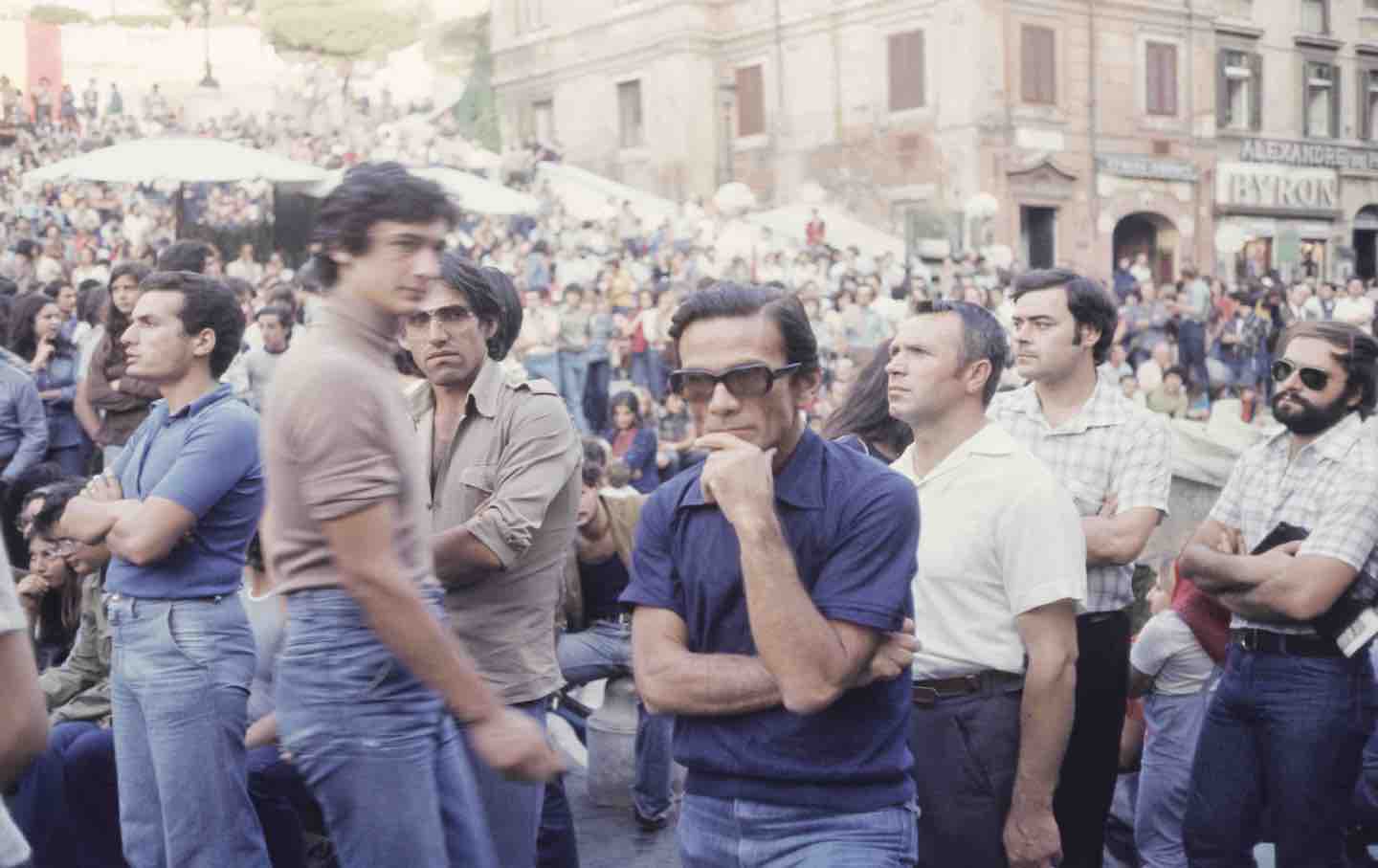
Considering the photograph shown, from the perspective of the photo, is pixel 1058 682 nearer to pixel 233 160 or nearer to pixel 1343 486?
pixel 1343 486

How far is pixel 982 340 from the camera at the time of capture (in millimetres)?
3646

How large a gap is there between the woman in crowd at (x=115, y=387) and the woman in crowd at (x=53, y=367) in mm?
718

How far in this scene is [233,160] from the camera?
15648mm

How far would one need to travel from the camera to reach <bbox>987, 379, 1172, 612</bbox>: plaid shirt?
406cm

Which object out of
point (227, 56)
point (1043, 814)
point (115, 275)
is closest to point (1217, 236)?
point (227, 56)

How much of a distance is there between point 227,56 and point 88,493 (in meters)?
43.2

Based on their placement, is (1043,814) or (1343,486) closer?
(1043,814)

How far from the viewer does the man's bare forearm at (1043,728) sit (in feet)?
10.7

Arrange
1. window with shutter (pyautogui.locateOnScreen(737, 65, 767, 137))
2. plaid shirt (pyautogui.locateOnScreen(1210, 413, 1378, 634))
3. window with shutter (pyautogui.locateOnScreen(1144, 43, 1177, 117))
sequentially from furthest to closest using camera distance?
window with shutter (pyautogui.locateOnScreen(737, 65, 767, 137)) < window with shutter (pyautogui.locateOnScreen(1144, 43, 1177, 117)) < plaid shirt (pyautogui.locateOnScreen(1210, 413, 1378, 634))

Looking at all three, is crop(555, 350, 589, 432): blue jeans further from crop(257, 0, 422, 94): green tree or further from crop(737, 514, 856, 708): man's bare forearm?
crop(257, 0, 422, 94): green tree

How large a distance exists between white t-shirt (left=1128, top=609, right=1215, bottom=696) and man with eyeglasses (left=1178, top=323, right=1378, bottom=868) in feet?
2.58

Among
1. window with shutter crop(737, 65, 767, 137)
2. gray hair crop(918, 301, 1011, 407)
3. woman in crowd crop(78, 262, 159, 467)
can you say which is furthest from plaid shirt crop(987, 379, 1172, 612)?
window with shutter crop(737, 65, 767, 137)

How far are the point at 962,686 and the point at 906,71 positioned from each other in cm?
3027

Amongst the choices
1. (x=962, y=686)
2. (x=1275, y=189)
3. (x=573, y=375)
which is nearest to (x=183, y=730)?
(x=962, y=686)
